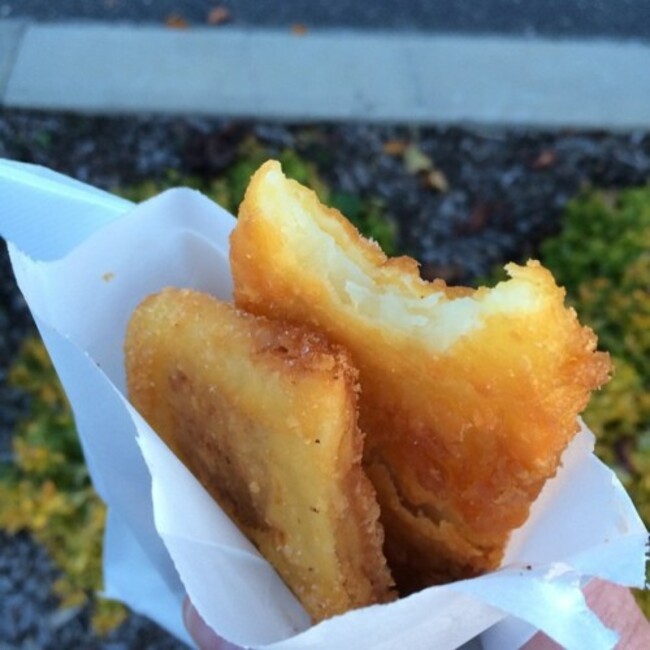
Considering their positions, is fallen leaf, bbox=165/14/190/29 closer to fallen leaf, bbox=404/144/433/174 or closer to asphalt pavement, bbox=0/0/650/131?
asphalt pavement, bbox=0/0/650/131

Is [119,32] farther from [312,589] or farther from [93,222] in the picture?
[312,589]

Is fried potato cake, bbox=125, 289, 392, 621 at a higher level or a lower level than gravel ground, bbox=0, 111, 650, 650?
Answer: higher

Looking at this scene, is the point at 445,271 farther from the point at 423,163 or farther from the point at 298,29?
the point at 298,29

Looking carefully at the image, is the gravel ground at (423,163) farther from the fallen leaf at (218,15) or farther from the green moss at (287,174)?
the fallen leaf at (218,15)

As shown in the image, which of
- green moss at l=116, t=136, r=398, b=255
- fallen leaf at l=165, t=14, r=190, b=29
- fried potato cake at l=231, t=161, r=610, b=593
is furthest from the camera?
fallen leaf at l=165, t=14, r=190, b=29

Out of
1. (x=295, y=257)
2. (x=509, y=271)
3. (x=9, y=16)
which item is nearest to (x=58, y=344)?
(x=295, y=257)

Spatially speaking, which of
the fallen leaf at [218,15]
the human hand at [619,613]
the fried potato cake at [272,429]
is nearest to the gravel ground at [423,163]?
the fallen leaf at [218,15]

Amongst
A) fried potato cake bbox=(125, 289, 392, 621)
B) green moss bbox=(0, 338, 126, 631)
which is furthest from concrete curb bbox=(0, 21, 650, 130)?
fried potato cake bbox=(125, 289, 392, 621)
